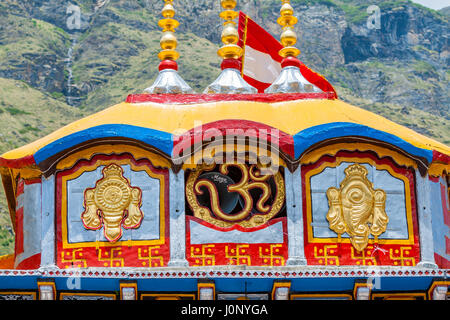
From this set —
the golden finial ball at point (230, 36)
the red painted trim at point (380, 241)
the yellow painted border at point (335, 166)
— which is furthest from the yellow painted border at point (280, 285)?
the golden finial ball at point (230, 36)

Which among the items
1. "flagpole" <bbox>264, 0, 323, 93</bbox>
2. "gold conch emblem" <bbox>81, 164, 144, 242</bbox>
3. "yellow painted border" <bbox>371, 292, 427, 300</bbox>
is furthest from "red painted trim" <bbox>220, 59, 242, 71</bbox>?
"yellow painted border" <bbox>371, 292, 427, 300</bbox>

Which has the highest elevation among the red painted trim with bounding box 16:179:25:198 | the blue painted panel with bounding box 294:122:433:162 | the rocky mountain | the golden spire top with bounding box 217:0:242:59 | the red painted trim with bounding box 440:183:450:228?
the rocky mountain

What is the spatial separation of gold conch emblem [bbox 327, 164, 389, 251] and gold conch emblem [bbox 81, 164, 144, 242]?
11.2 feet

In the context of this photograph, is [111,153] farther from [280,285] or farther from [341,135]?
[341,135]

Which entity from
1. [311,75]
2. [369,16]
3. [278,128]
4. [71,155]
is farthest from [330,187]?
[369,16]

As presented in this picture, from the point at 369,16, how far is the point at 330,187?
12141cm

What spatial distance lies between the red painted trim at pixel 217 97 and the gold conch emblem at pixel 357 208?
1886 mm

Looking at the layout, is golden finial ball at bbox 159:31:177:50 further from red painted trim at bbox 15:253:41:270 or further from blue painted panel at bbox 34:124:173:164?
red painted trim at bbox 15:253:41:270

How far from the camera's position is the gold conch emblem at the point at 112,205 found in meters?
14.2

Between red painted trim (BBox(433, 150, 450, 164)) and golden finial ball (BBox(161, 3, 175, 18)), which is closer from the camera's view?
red painted trim (BBox(433, 150, 450, 164))

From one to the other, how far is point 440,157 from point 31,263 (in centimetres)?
778

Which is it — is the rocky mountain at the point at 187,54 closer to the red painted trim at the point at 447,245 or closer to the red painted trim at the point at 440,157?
the red painted trim at the point at 447,245

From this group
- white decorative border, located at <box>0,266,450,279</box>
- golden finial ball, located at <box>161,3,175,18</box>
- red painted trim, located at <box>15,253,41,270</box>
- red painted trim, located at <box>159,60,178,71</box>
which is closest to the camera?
white decorative border, located at <box>0,266,450,279</box>

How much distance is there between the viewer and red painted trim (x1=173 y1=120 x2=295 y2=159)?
1413 centimetres
